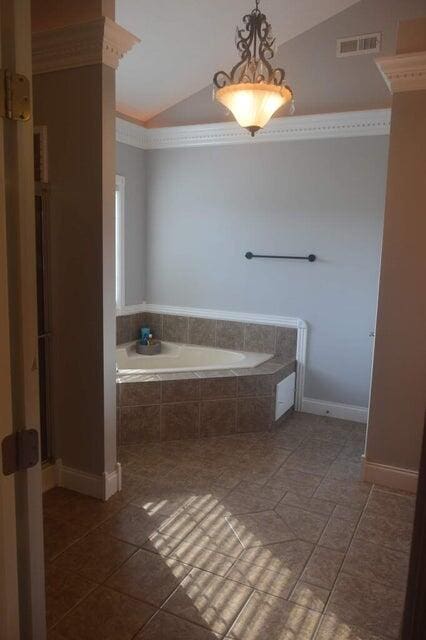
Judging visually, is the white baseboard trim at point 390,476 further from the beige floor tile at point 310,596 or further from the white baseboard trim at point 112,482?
the white baseboard trim at point 112,482

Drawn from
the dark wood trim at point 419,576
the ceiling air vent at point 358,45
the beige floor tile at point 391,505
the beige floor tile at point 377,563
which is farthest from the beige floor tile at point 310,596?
the ceiling air vent at point 358,45

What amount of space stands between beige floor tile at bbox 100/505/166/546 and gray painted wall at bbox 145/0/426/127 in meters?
3.21

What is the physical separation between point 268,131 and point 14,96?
3.41 metres

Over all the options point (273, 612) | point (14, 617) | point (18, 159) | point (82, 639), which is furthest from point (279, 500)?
point (18, 159)

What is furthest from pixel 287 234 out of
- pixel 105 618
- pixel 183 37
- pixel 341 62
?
pixel 105 618

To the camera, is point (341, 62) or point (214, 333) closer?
point (341, 62)

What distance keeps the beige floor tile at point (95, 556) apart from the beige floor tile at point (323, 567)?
2.64 ft

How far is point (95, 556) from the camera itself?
2.17m

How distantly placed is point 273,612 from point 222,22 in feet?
12.0

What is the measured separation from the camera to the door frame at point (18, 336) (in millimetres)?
926

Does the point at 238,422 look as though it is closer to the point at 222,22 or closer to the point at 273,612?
the point at 273,612

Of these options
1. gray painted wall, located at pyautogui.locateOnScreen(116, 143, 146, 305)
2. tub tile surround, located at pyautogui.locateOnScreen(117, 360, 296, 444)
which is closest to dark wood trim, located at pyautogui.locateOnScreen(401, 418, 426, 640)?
tub tile surround, located at pyautogui.locateOnScreen(117, 360, 296, 444)

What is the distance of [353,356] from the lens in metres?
3.96

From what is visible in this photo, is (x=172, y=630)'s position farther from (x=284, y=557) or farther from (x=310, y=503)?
(x=310, y=503)
